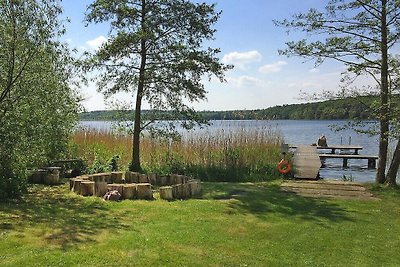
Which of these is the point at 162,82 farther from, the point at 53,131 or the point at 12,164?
the point at 12,164

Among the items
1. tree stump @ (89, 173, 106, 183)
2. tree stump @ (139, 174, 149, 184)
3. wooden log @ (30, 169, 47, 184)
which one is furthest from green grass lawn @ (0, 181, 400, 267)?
tree stump @ (139, 174, 149, 184)

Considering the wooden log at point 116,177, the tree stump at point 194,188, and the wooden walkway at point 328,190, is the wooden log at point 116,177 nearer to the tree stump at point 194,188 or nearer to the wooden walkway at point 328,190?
the tree stump at point 194,188

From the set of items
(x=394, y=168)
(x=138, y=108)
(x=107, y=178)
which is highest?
(x=138, y=108)

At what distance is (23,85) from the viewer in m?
7.04

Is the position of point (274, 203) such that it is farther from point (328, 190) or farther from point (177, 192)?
point (328, 190)

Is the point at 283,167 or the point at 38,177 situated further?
the point at 283,167

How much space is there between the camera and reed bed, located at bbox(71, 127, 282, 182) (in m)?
11.0

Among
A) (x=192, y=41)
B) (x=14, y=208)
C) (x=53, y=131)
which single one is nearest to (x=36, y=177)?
(x=53, y=131)

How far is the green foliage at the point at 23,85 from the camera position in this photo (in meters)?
6.72

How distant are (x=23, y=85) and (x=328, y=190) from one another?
6.62 meters

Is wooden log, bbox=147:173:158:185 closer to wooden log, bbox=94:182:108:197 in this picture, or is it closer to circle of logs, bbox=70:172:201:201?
circle of logs, bbox=70:172:201:201

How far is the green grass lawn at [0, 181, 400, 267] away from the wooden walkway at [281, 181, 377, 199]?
58 cm

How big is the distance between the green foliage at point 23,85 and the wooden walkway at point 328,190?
5314 millimetres

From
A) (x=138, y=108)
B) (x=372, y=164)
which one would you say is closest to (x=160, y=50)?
(x=138, y=108)
